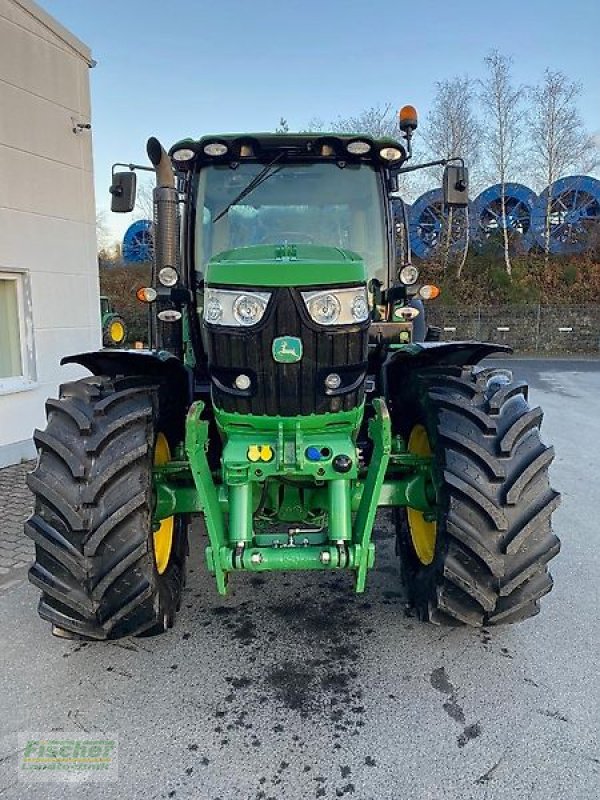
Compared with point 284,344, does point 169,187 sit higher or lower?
higher

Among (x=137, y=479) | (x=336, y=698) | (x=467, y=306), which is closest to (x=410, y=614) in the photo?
(x=336, y=698)

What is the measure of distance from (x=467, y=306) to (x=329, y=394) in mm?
20378

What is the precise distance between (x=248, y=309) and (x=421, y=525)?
68.2 inches

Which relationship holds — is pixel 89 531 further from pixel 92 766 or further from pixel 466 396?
pixel 466 396

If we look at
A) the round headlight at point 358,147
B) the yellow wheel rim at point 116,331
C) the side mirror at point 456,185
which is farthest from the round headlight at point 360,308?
the yellow wheel rim at point 116,331

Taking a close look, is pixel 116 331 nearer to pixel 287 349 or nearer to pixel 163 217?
pixel 163 217

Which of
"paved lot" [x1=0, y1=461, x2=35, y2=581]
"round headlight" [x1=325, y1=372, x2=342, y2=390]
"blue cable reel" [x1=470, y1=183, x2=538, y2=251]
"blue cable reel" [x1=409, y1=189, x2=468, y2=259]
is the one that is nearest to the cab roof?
"round headlight" [x1=325, y1=372, x2=342, y2=390]

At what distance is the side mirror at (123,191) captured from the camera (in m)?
4.03

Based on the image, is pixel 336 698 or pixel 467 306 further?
pixel 467 306

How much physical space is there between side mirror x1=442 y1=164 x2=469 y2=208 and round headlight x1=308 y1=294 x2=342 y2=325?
77.1 inches

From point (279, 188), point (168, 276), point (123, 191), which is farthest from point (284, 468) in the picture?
point (123, 191)

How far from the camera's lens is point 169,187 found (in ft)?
11.4

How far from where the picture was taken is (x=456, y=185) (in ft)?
13.6

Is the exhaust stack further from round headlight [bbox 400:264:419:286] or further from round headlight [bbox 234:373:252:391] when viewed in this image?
round headlight [bbox 400:264:419:286]
